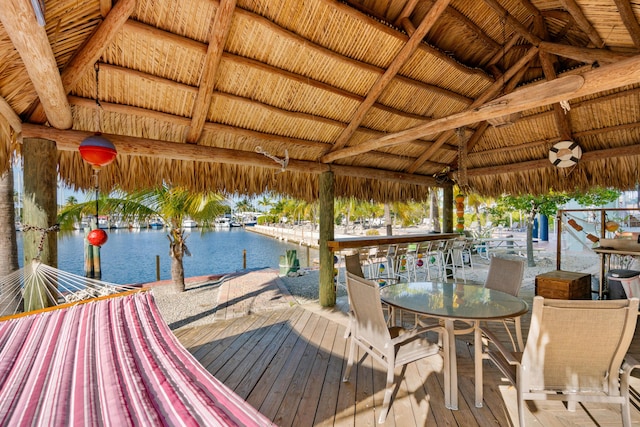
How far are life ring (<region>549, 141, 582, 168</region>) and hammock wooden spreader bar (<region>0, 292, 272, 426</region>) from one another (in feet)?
18.6

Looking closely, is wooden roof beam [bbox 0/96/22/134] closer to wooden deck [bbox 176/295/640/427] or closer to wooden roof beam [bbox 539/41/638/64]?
wooden deck [bbox 176/295/640/427]

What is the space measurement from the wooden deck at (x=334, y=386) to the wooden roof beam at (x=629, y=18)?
117 inches

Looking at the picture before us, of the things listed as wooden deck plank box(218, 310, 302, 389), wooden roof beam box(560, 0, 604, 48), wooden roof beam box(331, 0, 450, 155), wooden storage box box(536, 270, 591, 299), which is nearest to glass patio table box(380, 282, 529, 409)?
wooden deck plank box(218, 310, 302, 389)

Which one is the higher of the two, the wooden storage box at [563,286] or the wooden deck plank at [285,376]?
the wooden storage box at [563,286]

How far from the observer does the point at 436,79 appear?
14.0 ft

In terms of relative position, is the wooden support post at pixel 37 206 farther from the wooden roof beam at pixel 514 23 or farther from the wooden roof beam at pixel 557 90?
the wooden roof beam at pixel 514 23

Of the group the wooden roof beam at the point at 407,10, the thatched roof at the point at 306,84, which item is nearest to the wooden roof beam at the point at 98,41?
the thatched roof at the point at 306,84

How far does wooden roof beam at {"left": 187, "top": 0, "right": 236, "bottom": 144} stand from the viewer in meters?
2.69

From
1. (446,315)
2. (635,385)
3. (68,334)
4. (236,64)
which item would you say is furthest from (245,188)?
(635,385)

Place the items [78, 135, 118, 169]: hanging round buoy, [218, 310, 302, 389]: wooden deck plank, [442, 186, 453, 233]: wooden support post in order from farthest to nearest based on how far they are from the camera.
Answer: [442, 186, 453, 233]: wooden support post
[218, 310, 302, 389]: wooden deck plank
[78, 135, 118, 169]: hanging round buoy

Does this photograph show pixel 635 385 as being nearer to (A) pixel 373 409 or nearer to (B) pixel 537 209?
(A) pixel 373 409

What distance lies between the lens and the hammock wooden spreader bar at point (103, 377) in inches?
47.0

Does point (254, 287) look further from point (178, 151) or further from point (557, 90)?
point (557, 90)

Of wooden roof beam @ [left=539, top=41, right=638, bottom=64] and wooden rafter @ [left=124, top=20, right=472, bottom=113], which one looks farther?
wooden roof beam @ [left=539, top=41, right=638, bottom=64]
